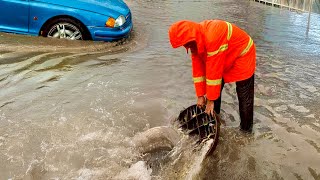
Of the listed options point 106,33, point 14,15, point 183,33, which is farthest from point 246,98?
point 14,15

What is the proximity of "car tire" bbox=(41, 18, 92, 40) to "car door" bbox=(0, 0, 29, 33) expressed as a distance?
40 cm

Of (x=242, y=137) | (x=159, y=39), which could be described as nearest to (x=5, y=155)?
(x=242, y=137)

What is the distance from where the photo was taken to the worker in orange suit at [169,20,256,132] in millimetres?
3322

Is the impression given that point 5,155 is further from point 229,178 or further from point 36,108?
point 229,178

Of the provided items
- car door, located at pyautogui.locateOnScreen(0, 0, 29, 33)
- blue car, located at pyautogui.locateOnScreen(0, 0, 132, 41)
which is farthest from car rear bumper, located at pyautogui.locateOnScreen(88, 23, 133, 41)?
car door, located at pyautogui.locateOnScreen(0, 0, 29, 33)

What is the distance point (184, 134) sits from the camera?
4227mm

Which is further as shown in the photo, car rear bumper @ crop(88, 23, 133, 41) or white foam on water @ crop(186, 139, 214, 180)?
car rear bumper @ crop(88, 23, 133, 41)

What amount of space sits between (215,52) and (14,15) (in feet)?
16.4

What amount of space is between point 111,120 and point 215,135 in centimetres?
144

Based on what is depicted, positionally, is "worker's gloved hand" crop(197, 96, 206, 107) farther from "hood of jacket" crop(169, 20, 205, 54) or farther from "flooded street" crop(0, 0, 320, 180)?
"hood of jacket" crop(169, 20, 205, 54)

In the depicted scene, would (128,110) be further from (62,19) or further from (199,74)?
(62,19)

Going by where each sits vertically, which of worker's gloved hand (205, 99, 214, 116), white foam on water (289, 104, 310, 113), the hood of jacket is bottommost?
white foam on water (289, 104, 310, 113)

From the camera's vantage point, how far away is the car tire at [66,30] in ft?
23.5

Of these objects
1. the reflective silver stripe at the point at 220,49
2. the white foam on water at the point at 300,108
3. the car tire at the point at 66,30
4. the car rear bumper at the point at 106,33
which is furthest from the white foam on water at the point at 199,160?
the car tire at the point at 66,30
